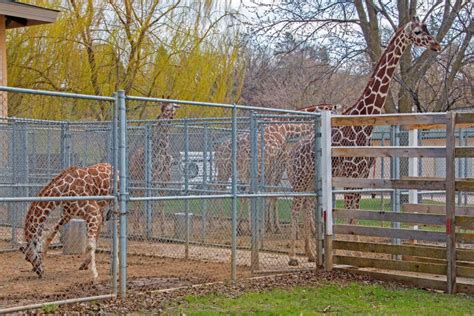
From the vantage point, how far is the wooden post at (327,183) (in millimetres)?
10656

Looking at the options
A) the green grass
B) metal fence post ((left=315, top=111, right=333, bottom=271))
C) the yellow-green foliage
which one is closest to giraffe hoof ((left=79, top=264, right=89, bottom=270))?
the green grass

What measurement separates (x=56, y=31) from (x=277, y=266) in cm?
1104

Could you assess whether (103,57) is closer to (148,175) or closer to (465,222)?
(148,175)

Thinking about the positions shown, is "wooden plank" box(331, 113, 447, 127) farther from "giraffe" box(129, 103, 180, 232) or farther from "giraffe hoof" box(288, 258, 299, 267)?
"giraffe" box(129, 103, 180, 232)

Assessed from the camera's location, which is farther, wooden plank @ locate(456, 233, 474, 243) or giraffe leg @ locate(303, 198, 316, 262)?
giraffe leg @ locate(303, 198, 316, 262)

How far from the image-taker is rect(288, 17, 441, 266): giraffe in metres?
11.6

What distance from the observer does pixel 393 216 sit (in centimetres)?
1011

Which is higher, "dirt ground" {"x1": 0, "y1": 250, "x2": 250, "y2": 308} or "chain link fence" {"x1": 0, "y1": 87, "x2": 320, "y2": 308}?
"chain link fence" {"x1": 0, "y1": 87, "x2": 320, "y2": 308}

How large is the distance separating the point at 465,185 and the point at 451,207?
0.31 metres

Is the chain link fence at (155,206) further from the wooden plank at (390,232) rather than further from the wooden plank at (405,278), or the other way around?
the wooden plank at (405,278)

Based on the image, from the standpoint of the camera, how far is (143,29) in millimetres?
20312

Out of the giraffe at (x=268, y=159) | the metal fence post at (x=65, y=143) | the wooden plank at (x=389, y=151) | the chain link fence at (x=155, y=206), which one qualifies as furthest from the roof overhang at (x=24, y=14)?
the wooden plank at (x=389, y=151)

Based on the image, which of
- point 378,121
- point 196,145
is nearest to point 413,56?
point 196,145

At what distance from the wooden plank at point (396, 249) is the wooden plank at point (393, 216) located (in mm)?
334
